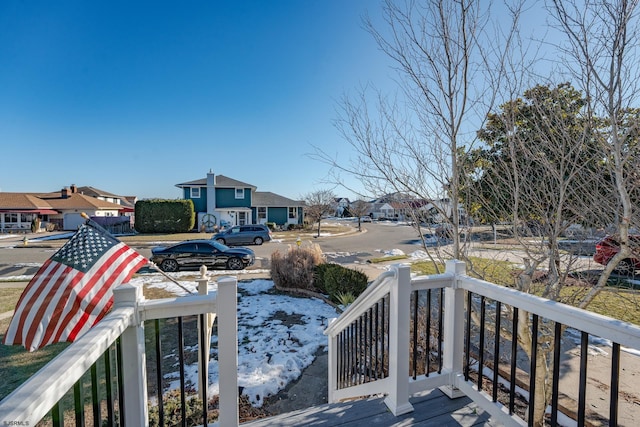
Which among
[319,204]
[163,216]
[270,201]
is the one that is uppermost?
[270,201]

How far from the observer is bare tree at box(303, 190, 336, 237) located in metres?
25.7

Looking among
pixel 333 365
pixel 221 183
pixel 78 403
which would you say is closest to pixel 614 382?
pixel 78 403

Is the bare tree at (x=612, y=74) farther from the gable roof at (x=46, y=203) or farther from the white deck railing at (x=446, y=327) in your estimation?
the gable roof at (x=46, y=203)

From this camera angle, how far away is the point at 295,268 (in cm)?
836

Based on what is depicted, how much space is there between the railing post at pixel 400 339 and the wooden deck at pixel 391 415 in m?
0.09

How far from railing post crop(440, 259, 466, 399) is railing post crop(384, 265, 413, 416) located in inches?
16.4

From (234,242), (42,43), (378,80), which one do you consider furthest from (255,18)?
(234,242)

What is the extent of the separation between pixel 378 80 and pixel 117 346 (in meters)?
3.82

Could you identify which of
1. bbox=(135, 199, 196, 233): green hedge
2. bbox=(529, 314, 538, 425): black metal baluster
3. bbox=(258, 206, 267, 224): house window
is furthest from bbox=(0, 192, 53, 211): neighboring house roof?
bbox=(529, 314, 538, 425): black metal baluster

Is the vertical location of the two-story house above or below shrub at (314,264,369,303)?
above

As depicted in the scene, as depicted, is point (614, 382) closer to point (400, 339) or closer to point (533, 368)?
point (533, 368)

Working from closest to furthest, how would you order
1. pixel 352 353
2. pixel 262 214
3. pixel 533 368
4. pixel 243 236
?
pixel 533 368 < pixel 352 353 < pixel 243 236 < pixel 262 214

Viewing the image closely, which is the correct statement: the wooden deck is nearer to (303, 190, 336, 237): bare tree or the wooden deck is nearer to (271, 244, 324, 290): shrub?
(271, 244, 324, 290): shrub

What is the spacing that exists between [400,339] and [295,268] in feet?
21.3
